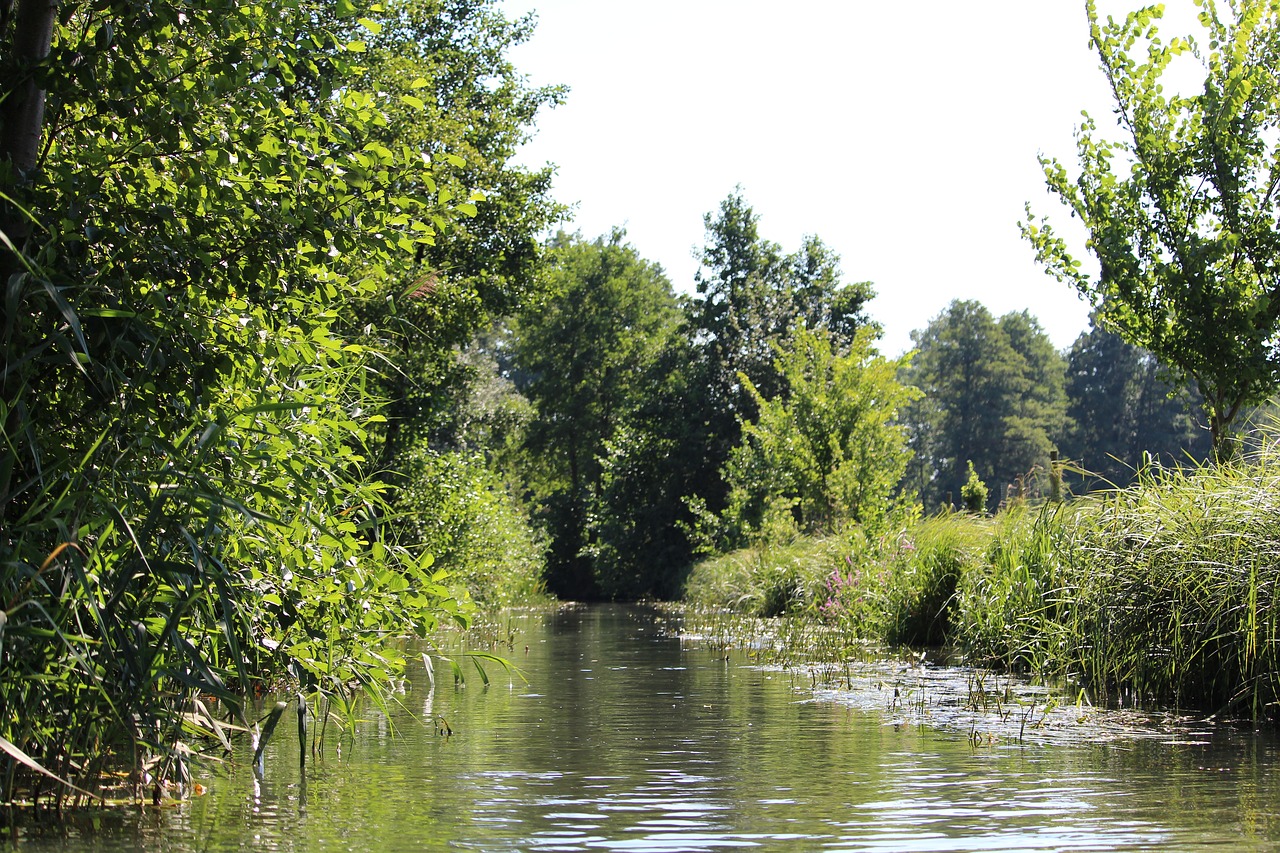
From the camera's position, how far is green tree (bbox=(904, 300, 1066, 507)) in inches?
3366

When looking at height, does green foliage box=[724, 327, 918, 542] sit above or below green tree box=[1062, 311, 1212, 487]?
below

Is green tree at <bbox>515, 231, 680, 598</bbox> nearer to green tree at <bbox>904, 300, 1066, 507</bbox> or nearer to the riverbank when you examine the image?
green tree at <bbox>904, 300, 1066, 507</bbox>

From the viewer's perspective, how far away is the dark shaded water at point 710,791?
18.1ft

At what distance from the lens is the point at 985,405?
294 feet

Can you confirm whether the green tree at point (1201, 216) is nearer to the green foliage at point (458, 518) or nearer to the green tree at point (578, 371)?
the green foliage at point (458, 518)

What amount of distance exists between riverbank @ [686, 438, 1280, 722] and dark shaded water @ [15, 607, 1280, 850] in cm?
111

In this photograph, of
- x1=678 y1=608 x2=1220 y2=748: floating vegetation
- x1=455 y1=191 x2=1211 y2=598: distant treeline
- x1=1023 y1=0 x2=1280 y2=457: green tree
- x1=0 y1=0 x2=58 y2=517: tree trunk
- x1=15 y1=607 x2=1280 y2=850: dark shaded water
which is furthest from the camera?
x1=455 y1=191 x2=1211 y2=598: distant treeline

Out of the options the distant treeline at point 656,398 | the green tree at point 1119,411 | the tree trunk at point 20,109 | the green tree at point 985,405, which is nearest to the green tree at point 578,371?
the distant treeline at point 656,398

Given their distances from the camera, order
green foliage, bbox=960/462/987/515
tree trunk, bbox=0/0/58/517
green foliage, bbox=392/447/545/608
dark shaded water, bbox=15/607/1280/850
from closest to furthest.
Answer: dark shaded water, bbox=15/607/1280/850
tree trunk, bbox=0/0/58/517
green foliage, bbox=392/447/545/608
green foliage, bbox=960/462/987/515

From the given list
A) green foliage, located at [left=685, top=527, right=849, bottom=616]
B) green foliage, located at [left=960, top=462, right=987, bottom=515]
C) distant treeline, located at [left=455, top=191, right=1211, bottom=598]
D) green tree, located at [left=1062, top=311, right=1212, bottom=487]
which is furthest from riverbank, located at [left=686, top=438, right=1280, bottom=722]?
green tree, located at [left=1062, top=311, right=1212, bottom=487]

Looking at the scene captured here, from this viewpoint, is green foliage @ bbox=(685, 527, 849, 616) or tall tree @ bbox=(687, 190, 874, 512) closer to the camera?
green foliage @ bbox=(685, 527, 849, 616)

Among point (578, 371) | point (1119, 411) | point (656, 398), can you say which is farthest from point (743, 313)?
point (1119, 411)

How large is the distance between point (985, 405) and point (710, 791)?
86025 mm

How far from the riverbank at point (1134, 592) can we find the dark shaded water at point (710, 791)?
111cm
